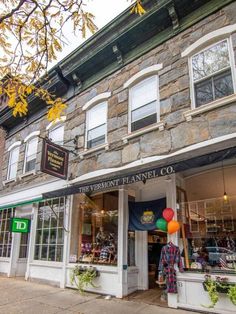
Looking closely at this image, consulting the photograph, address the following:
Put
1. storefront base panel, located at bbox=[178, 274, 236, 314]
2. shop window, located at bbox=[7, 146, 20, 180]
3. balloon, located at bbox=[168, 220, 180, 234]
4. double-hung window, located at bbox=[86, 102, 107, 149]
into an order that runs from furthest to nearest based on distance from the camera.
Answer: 1. shop window, located at bbox=[7, 146, 20, 180]
2. double-hung window, located at bbox=[86, 102, 107, 149]
3. balloon, located at bbox=[168, 220, 180, 234]
4. storefront base panel, located at bbox=[178, 274, 236, 314]

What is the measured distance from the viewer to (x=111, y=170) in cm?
802

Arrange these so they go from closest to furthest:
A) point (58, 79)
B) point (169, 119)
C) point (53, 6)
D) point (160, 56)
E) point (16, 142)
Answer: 1. point (53, 6)
2. point (169, 119)
3. point (160, 56)
4. point (58, 79)
5. point (16, 142)

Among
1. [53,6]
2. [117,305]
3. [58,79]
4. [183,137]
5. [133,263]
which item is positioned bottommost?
[117,305]

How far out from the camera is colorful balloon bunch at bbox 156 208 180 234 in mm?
6473

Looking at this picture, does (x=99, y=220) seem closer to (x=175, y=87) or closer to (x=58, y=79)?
(x=175, y=87)

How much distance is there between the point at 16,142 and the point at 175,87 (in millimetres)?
8662

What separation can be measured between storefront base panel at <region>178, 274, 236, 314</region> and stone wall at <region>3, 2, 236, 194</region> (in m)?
3.03

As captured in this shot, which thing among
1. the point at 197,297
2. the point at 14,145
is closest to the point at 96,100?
the point at 14,145

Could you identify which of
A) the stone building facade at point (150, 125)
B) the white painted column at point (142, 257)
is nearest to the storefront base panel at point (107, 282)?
the stone building facade at point (150, 125)

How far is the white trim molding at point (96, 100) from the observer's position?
9.04 m

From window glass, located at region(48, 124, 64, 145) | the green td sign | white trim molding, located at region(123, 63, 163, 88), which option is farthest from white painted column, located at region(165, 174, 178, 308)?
the green td sign

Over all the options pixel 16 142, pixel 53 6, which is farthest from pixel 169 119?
pixel 16 142

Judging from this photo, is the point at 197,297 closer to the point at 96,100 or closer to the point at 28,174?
the point at 96,100

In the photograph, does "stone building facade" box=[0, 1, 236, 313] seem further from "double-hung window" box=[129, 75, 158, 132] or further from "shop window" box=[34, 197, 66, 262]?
"shop window" box=[34, 197, 66, 262]
